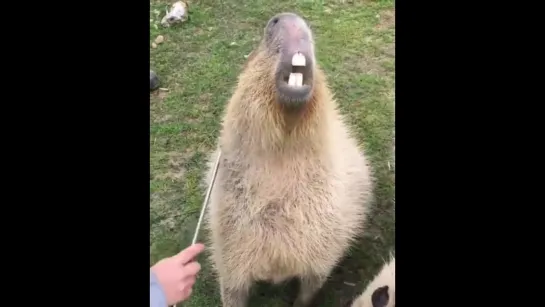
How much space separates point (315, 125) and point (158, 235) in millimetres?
958

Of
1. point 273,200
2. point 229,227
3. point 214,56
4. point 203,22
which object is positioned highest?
point 203,22

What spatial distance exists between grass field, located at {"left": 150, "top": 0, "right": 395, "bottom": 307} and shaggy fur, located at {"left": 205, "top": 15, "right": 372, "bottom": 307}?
200 mm

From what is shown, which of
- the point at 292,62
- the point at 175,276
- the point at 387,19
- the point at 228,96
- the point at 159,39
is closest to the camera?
the point at 292,62

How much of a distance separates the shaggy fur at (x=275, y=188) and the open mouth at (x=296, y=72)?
0.21ft

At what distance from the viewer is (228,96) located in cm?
246

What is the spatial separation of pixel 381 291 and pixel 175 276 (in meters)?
0.80

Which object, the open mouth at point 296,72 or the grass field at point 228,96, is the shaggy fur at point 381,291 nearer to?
the grass field at point 228,96

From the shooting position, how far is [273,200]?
2.08m

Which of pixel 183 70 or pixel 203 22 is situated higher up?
pixel 203 22

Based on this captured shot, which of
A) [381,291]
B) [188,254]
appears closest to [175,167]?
[188,254]

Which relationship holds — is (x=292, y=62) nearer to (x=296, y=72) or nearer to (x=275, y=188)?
(x=296, y=72)

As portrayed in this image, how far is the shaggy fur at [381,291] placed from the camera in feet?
6.39
